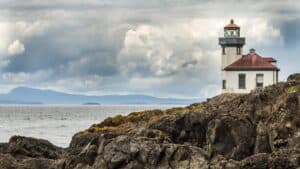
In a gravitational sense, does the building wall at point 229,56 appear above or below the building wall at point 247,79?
above

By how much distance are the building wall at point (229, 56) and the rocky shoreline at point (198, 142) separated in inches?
962

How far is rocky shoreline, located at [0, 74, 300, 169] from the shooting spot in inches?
1020

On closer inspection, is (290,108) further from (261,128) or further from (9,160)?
(9,160)

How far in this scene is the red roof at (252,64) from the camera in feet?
224

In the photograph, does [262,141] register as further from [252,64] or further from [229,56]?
[229,56]

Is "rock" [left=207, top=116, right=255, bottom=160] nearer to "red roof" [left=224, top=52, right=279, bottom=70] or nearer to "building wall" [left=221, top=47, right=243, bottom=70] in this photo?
"red roof" [left=224, top=52, right=279, bottom=70]

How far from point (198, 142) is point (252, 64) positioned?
32588 millimetres

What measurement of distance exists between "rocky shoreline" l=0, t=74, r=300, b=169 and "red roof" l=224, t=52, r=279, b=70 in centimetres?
2302

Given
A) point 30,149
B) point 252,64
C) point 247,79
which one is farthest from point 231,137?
point 252,64

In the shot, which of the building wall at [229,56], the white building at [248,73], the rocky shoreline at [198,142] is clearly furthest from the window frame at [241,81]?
the rocky shoreline at [198,142]

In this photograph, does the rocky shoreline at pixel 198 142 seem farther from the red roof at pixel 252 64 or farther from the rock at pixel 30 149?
the red roof at pixel 252 64

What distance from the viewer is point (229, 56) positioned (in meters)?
71.6

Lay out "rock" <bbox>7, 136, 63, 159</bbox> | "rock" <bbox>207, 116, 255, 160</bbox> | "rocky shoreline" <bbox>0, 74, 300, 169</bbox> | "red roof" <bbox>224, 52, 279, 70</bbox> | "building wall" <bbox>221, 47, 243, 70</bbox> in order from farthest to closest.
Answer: "building wall" <bbox>221, 47, 243, 70</bbox>, "red roof" <bbox>224, 52, 279, 70</bbox>, "rock" <bbox>7, 136, 63, 159</bbox>, "rock" <bbox>207, 116, 255, 160</bbox>, "rocky shoreline" <bbox>0, 74, 300, 169</bbox>

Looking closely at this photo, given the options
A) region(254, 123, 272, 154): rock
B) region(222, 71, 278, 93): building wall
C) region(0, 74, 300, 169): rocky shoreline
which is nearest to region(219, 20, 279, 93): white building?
region(222, 71, 278, 93): building wall
